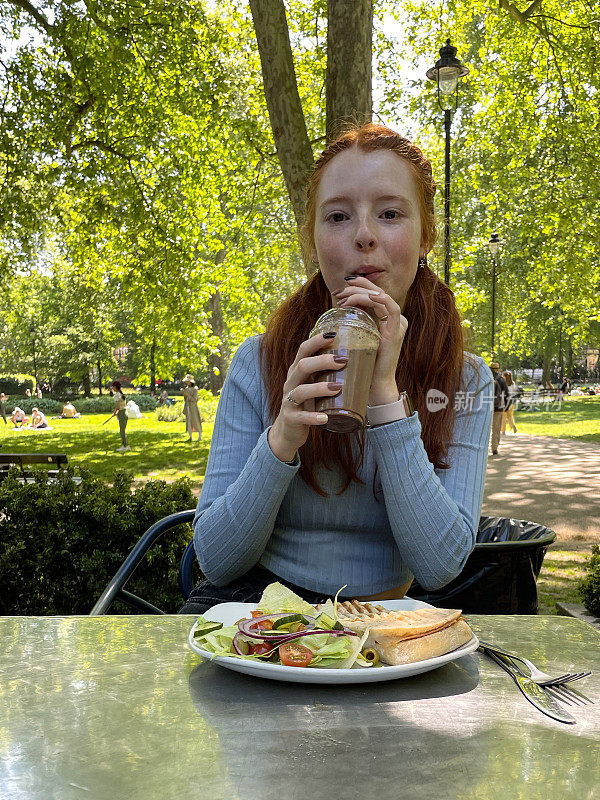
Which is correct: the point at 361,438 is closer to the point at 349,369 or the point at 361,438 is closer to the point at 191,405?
the point at 349,369

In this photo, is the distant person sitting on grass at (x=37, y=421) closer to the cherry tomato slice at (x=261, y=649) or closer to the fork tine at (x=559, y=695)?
the cherry tomato slice at (x=261, y=649)

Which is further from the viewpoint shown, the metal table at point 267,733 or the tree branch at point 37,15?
the tree branch at point 37,15

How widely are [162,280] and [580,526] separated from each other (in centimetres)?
745

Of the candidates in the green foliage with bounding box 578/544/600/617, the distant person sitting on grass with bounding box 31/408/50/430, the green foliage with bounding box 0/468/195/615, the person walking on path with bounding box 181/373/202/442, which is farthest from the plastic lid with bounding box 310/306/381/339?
the distant person sitting on grass with bounding box 31/408/50/430

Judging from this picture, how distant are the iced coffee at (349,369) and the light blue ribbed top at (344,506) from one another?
228 millimetres

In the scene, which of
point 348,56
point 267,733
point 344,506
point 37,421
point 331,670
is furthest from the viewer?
point 37,421

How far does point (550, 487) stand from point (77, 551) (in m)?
10.2

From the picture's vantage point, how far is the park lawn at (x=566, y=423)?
25.5 metres

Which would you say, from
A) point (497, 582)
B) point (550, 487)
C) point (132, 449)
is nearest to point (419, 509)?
point (497, 582)

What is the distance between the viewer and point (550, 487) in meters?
13.2

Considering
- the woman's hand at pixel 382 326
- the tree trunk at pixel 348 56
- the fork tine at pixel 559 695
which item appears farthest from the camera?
the tree trunk at pixel 348 56

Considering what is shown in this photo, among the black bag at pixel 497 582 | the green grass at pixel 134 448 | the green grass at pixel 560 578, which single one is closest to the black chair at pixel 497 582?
the black bag at pixel 497 582

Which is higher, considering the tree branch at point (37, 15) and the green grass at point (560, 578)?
the tree branch at point (37, 15)

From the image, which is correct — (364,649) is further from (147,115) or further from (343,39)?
(147,115)
